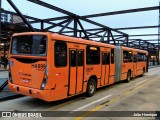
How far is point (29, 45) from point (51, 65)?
1.31 m

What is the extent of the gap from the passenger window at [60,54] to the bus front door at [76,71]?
402 millimetres

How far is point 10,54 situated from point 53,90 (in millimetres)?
2492

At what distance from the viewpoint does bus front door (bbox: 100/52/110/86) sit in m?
12.0

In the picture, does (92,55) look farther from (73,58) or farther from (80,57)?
(73,58)

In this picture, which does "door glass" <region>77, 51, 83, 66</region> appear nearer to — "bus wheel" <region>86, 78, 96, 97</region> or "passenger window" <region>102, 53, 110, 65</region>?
"bus wheel" <region>86, 78, 96, 97</region>

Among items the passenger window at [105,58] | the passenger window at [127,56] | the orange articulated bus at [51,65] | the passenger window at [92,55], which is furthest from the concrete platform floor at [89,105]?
the passenger window at [127,56]

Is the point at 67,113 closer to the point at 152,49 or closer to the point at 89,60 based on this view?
the point at 89,60

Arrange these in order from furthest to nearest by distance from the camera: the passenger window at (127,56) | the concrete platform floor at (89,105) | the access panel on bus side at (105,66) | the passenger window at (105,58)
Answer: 1. the passenger window at (127,56)
2. the passenger window at (105,58)
3. the access panel on bus side at (105,66)
4. the concrete platform floor at (89,105)

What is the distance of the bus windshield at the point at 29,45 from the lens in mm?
8102

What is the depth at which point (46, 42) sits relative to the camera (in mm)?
7969

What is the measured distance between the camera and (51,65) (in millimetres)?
7895

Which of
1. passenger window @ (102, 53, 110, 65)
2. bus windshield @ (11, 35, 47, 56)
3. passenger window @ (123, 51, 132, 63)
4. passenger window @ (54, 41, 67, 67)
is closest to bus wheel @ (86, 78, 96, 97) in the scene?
passenger window @ (102, 53, 110, 65)

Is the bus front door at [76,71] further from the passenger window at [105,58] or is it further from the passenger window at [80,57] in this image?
the passenger window at [105,58]

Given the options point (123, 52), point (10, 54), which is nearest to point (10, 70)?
point (10, 54)
